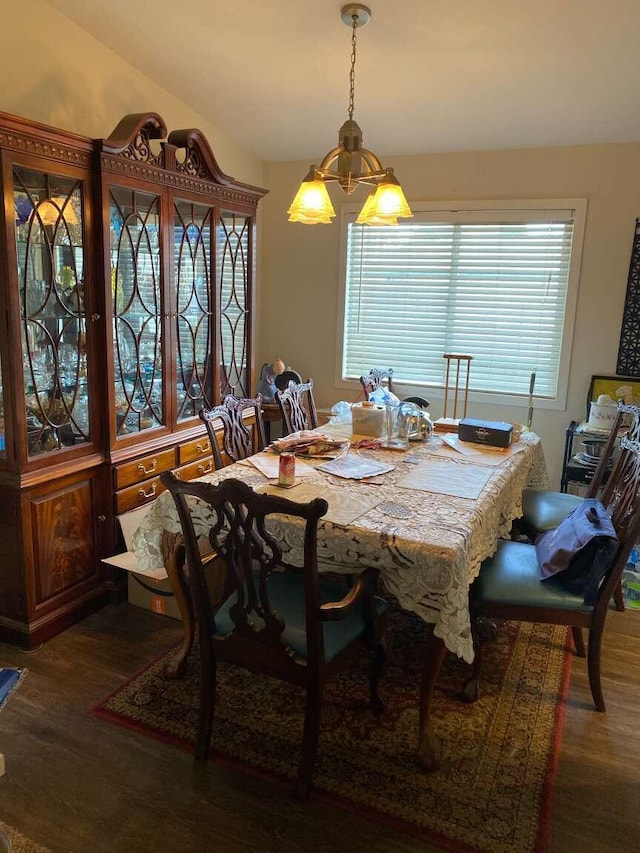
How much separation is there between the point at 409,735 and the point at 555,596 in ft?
2.31

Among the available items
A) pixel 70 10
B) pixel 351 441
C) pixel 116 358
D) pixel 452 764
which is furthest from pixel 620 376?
pixel 70 10

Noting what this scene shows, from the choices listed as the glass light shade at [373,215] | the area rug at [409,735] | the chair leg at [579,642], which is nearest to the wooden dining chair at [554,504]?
the chair leg at [579,642]

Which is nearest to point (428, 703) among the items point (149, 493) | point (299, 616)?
point (299, 616)

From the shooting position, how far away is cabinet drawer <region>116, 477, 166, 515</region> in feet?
9.70

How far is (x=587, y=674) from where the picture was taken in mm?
2520

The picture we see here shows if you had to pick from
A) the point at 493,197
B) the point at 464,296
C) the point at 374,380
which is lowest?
the point at 374,380

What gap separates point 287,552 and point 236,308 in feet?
6.92

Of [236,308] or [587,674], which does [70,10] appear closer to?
[236,308]

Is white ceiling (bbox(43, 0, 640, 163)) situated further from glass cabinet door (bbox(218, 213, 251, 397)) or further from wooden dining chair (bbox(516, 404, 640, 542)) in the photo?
wooden dining chair (bbox(516, 404, 640, 542))

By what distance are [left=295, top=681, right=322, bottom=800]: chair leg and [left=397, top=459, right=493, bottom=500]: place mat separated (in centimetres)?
82

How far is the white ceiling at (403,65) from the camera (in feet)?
8.73

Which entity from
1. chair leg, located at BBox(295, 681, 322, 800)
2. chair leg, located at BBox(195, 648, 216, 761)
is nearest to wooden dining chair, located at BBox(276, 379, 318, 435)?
chair leg, located at BBox(195, 648, 216, 761)

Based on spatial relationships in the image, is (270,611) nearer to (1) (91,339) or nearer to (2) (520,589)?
(2) (520,589)

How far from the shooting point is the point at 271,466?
250 cm
